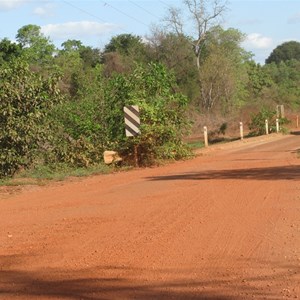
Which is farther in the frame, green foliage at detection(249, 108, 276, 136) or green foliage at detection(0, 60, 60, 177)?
green foliage at detection(249, 108, 276, 136)

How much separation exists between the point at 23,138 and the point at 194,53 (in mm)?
44234

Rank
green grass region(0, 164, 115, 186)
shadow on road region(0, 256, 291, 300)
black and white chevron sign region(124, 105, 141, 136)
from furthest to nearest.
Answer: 1. black and white chevron sign region(124, 105, 141, 136)
2. green grass region(0, 164, 115, 186)
3. shadow on road region(0, 256, 291, 300)

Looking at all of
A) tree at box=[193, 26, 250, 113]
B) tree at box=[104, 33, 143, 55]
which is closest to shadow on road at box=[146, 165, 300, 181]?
tree at box=[193, 26, 250, 113]

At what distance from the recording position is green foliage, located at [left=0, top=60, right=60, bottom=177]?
18094 mm

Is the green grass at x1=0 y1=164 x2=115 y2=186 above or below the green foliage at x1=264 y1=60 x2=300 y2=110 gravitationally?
below

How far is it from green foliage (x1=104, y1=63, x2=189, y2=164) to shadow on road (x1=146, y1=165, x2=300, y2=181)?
3.83 metres

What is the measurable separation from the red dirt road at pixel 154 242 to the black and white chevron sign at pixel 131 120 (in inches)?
230

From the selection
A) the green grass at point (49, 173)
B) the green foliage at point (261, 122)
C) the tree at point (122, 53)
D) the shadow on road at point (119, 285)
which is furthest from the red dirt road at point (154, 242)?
the tree at point (122, 53)

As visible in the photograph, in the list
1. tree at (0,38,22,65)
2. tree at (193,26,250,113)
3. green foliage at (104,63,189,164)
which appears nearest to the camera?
green foliage at (104,63,189,164)

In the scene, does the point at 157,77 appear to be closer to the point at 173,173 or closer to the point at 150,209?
the point at 173,173

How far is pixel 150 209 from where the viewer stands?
34.8ft

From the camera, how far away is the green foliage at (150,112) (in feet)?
68.3

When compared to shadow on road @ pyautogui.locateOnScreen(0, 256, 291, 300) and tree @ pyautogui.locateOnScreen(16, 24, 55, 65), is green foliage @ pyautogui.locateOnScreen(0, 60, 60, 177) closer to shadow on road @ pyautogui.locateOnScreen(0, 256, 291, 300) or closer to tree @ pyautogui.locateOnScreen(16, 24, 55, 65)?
shadow on road @ pyautogui.locateOnScreen(0, 256, 291, 300)

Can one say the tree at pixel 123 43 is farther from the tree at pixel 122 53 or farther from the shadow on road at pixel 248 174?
the shadow on road at pixel 248 174
